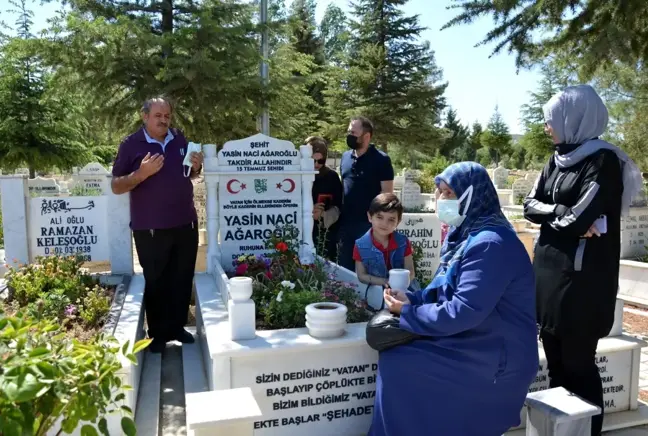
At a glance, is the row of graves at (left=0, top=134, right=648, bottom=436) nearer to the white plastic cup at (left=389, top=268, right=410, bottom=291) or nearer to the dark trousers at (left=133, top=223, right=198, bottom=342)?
the dark trousers at (left=133, top=223, right=198, bottom=342)

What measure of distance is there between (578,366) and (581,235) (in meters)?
0.70

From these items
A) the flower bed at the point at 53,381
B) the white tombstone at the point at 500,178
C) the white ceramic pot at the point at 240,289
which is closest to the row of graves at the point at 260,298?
the white ceramic pot at the point at 240,289

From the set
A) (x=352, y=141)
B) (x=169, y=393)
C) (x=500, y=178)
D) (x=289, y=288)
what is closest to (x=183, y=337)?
(x=169, y=393)

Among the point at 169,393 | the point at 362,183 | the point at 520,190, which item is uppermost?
the point at 362,183

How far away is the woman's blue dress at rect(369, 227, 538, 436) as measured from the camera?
2.42 m

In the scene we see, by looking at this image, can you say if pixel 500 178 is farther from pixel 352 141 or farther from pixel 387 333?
pixel 387 333

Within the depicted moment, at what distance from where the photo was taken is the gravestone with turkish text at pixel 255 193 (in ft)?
17.6

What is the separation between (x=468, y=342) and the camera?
8.32 feet

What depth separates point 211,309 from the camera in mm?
4000

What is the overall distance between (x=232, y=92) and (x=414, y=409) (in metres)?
6.19

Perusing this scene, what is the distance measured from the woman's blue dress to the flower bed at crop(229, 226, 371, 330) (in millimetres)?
1051

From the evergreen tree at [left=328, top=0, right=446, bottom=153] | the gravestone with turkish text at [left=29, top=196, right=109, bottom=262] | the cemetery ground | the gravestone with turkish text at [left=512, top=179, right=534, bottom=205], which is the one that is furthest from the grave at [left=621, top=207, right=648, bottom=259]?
the evergreen tree at [left=328, top=0, right=446, bottom=153]

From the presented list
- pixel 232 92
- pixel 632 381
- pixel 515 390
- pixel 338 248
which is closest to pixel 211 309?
pixel 338 248

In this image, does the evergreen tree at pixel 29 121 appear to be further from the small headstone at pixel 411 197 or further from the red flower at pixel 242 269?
the red flower at pixel 242 269
